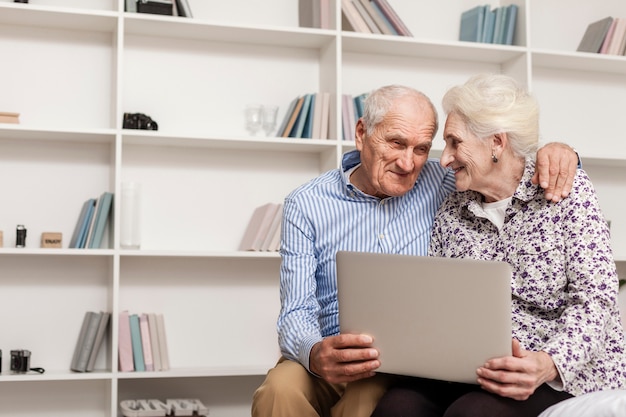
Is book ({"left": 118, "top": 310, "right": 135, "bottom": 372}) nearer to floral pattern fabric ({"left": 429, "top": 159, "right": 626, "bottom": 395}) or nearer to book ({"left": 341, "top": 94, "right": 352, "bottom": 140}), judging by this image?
book ({"left": 341, "top": 94, "right": 352, "bottom": 140})

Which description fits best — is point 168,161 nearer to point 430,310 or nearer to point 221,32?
point 221,32

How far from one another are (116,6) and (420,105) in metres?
1.60

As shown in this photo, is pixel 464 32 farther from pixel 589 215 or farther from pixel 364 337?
pixel 364 337

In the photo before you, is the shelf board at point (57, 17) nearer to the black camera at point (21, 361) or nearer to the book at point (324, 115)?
the book at point (324, 115)

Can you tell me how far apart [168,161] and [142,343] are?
0.76 metres

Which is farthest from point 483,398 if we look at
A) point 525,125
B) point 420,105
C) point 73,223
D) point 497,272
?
point 73,223

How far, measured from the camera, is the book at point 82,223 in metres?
3.20

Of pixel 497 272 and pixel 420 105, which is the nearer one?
pixel 497 272

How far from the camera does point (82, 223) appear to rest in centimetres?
321

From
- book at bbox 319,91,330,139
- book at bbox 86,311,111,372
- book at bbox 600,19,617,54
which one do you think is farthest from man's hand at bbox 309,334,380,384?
book at bbox 600,19,617,54

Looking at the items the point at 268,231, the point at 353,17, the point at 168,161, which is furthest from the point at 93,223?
the point at 353,17

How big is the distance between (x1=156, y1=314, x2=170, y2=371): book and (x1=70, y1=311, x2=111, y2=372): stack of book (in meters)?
0.20

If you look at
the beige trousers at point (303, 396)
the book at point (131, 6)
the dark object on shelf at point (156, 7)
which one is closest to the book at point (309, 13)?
the dark object on shelf at point (156, 7)

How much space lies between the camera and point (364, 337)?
171 cm
